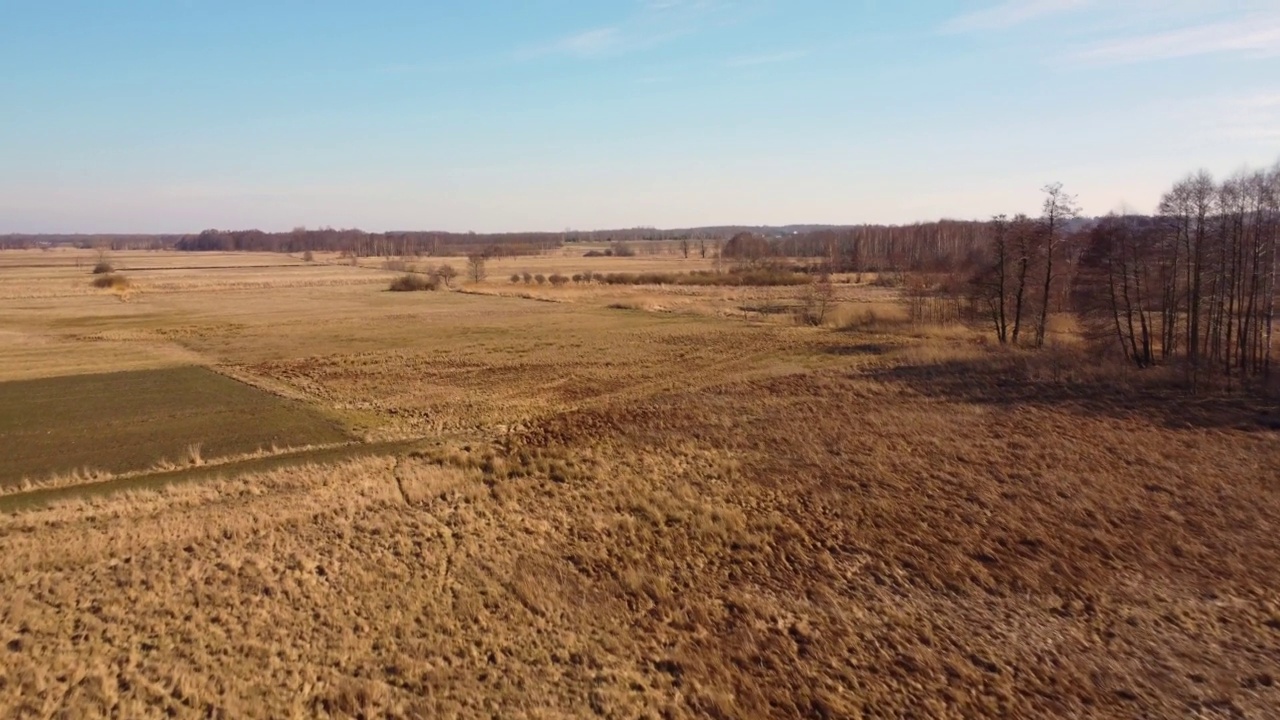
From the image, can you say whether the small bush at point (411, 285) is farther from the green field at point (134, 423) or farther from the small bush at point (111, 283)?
the green field at point (134, 423)

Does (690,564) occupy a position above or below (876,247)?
below

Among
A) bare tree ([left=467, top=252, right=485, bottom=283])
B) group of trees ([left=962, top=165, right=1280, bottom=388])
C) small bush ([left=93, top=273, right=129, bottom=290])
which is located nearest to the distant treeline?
bare tree ([left=467, top=252, right=485, bottom=283])

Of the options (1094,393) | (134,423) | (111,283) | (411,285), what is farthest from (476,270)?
(1094,393)

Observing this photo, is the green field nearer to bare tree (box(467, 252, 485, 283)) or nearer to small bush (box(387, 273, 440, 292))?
small bush (box(387, 273, 440, 292))

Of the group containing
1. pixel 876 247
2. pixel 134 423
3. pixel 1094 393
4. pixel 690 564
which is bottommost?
pixel 690 564

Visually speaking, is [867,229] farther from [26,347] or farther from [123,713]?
[123,713]

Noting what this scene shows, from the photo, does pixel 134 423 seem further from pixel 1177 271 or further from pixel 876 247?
pixel 876 247
